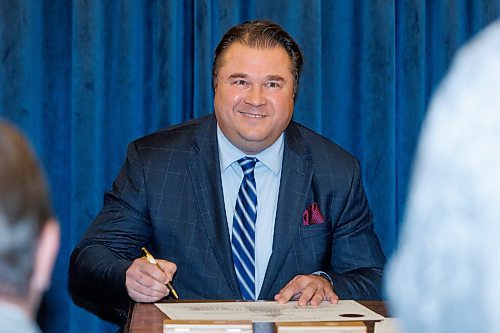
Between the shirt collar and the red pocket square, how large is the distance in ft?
0.58

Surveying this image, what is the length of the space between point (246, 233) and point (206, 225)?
0.43 ft

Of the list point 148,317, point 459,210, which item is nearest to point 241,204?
point 148,317

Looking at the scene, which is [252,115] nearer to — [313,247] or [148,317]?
[313,247]

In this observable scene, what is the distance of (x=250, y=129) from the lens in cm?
279

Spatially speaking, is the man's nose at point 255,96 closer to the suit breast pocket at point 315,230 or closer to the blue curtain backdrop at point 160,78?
the suit breast pocket at point 315,230

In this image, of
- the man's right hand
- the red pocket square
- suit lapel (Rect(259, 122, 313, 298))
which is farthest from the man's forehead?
the man's right hand

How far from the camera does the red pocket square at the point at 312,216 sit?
107 inches

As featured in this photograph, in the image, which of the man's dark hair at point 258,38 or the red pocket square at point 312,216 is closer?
the red pocket square at point 312,216

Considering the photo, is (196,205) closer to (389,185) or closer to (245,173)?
(245,173)

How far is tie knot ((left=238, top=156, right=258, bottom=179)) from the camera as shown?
2762 millimetres

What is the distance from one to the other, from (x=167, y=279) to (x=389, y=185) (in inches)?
64.8

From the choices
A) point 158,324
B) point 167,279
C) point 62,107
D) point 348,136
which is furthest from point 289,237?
point 62,107

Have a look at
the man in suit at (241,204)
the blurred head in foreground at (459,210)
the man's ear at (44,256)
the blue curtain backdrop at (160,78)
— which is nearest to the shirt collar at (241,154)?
the man in suit at (241,204)

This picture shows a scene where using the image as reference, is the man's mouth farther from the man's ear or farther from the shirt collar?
the man's ear
